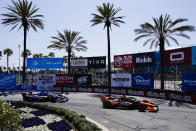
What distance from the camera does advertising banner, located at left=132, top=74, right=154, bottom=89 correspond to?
25234mm

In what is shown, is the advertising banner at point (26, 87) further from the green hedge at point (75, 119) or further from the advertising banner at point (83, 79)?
the green hedge at point (75, 119)

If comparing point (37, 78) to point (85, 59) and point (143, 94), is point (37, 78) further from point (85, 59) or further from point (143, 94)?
point (143, 94)

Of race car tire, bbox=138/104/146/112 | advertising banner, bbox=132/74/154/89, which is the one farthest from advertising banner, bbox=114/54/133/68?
race car tire, bbox=138/104/146/112

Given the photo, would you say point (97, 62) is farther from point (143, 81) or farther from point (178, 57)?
point (178, 57)

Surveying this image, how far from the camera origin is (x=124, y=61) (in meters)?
31.0

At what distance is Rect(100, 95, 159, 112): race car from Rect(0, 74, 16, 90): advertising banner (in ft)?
77.5

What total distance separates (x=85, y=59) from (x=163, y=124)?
2510 centimetres

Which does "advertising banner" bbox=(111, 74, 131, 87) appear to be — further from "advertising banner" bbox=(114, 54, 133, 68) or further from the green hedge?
the green hedge

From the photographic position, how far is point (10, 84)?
112ft

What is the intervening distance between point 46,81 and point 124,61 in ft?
50.6


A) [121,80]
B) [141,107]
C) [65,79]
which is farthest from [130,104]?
[65,79]

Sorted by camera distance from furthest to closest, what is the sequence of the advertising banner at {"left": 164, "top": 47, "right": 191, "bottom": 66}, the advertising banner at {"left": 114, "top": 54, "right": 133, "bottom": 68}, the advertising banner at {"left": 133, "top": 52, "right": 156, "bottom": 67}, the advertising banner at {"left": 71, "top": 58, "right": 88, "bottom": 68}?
1. the advertising banner at {"left": 71, "top": 58, "right": 88, "bottom": 68}
2. the advertising banner at {"left": 114, "top": 54, "right": 133, "bottom": 68}
3. the advertising banner at {"left": 133, "top": 52, "right": 156, "bottom": 67}
4. the advertising banner at {"left": 164, "top": 47, "right": 191, "bottom": 66}

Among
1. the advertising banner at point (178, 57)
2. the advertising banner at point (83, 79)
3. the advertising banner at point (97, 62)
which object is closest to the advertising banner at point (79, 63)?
the advertising banner at point (97, 62)

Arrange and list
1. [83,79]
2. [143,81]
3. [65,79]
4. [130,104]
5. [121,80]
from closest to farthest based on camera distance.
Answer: [130,104], [143,81], [121,80], [83,79], [65,79]
